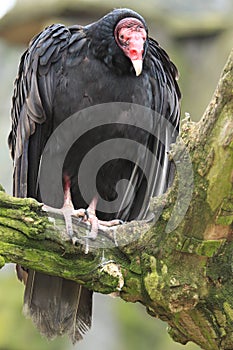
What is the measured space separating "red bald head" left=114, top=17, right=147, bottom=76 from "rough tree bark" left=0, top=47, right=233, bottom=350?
0.95m

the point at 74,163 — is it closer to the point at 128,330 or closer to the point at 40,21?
the point at 128,330

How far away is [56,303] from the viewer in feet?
13.1

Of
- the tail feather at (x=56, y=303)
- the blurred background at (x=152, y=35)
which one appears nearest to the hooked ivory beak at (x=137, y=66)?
the tail feather at (x=56, y=303)

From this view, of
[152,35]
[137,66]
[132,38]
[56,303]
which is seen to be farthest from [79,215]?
[152,35]

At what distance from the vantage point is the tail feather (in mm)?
3943

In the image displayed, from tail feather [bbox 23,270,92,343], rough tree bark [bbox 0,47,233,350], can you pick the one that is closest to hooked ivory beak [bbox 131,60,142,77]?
rough tree bark [bbox 0,47,233,350]

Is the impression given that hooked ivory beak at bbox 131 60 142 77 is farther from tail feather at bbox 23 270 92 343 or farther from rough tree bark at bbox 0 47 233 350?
tail feather at bbox 23 270 92 343

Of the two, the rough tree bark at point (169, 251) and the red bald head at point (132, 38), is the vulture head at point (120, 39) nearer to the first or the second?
the red bald head at point (132, 38)

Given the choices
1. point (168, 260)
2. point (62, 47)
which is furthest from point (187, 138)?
point (62, 47)

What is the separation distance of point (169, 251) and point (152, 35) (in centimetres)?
664

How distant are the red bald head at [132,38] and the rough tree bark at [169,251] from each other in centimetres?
95

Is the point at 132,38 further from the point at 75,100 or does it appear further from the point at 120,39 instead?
the point at 75,100

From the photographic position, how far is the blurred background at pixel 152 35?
8227mm

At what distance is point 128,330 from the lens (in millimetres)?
8406
